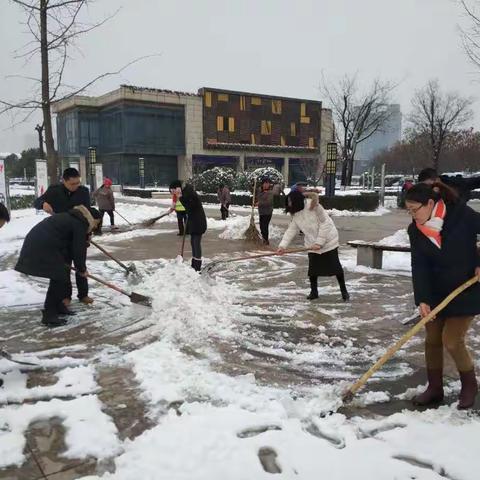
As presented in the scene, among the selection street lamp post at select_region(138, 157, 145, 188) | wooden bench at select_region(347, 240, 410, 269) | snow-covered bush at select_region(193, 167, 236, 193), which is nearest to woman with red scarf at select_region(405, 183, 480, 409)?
wooden bench at select_region(347, 240, 410, 269)

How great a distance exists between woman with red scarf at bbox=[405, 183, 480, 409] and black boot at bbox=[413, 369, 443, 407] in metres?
0.14

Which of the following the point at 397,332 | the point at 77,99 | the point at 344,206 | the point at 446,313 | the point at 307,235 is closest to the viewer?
the point at 446,313

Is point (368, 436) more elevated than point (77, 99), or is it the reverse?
point (77, 99)

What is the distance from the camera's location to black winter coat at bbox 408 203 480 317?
3.17 m

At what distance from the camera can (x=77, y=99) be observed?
48188 mm

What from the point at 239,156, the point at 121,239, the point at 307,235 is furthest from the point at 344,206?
the point at 239,156

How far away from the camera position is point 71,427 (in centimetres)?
308

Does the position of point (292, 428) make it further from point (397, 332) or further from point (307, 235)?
point (307, 235)

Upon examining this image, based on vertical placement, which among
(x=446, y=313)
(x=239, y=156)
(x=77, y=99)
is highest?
(x=77, y=99)

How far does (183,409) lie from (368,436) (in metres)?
1.20

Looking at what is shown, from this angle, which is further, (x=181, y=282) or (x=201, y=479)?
(x=181, y=282)

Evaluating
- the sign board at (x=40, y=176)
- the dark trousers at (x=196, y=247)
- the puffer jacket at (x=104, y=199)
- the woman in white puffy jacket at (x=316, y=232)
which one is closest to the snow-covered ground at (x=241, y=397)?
the woman in white puffy jacket at (x=316, y=232)

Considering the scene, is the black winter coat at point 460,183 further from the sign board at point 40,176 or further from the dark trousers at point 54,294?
the sign board at point 40,176

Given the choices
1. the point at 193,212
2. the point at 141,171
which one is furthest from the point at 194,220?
the point at 141,171
